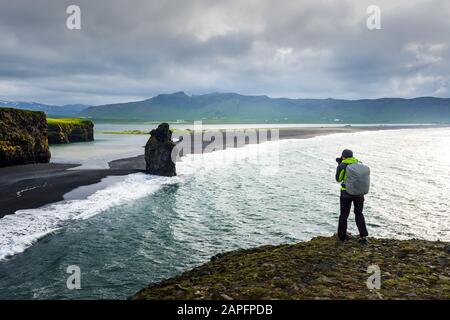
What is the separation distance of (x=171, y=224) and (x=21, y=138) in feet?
148

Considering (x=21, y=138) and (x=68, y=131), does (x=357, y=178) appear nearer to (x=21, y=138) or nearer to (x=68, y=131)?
(x=21, y=138)

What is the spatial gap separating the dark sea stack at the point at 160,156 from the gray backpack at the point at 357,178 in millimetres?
35853

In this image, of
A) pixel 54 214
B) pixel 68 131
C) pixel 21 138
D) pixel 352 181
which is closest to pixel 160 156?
pixel 54 214

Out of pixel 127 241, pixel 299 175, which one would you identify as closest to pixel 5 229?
pixel 127 241

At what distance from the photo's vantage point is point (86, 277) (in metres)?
15.6

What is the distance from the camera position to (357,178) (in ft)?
43.0

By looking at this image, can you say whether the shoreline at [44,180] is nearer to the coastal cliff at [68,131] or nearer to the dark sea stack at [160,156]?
the dark sea stack at [160,156]

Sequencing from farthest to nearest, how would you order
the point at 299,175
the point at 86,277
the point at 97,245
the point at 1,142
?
the point at 1,142 → the point at 299,175 → the point at 97,245 → the point at 86,277

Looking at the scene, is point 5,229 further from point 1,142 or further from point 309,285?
point 1,142

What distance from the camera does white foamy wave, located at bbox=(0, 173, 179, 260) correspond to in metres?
20.1

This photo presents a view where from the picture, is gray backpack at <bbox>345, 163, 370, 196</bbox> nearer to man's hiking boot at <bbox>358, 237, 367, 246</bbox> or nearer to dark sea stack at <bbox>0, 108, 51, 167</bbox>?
man's hiking boot at <bbox>358, 237, 367, 246</bbox>

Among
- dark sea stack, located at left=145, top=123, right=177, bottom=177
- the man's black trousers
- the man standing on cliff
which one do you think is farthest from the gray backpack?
dark sea stack, located at left=145, top=123, right=177, bottom=177

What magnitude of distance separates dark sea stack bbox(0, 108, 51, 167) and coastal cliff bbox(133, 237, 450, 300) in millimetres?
51890
